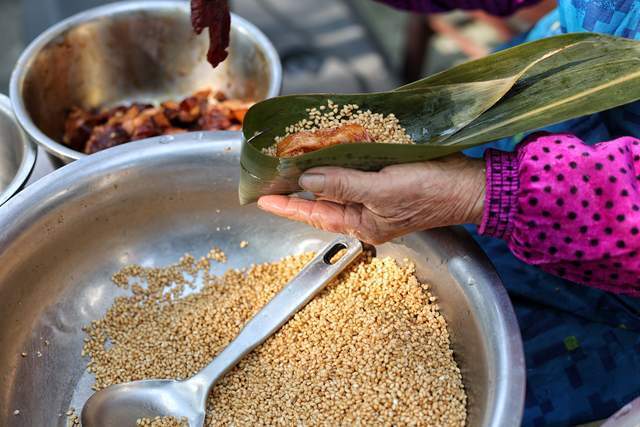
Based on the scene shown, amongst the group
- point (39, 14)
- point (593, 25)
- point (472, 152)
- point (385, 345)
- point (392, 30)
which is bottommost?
point (392, 30)

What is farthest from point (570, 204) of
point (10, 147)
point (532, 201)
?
point (10, 147)

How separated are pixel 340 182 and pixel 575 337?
0.79 m

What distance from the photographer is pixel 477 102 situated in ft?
4.66

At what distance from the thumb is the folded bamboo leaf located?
17mm

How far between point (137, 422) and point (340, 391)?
0.41 m

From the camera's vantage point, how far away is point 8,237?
1398 mm

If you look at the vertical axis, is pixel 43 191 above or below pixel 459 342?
above

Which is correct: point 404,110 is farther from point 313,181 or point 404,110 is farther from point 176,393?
point 176,393

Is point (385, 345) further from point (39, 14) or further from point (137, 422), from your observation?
point (39, 14)

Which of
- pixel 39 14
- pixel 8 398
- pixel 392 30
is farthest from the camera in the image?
pixel 392 30

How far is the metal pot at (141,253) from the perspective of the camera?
1.34m

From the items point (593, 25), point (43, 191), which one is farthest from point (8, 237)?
point (593, 25)

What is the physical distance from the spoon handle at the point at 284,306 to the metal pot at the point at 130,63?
21.7 inches

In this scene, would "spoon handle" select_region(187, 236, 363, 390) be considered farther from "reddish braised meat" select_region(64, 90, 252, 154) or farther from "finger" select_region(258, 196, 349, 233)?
"reddish braised meat" select_region(64, 90, 252, 154)
